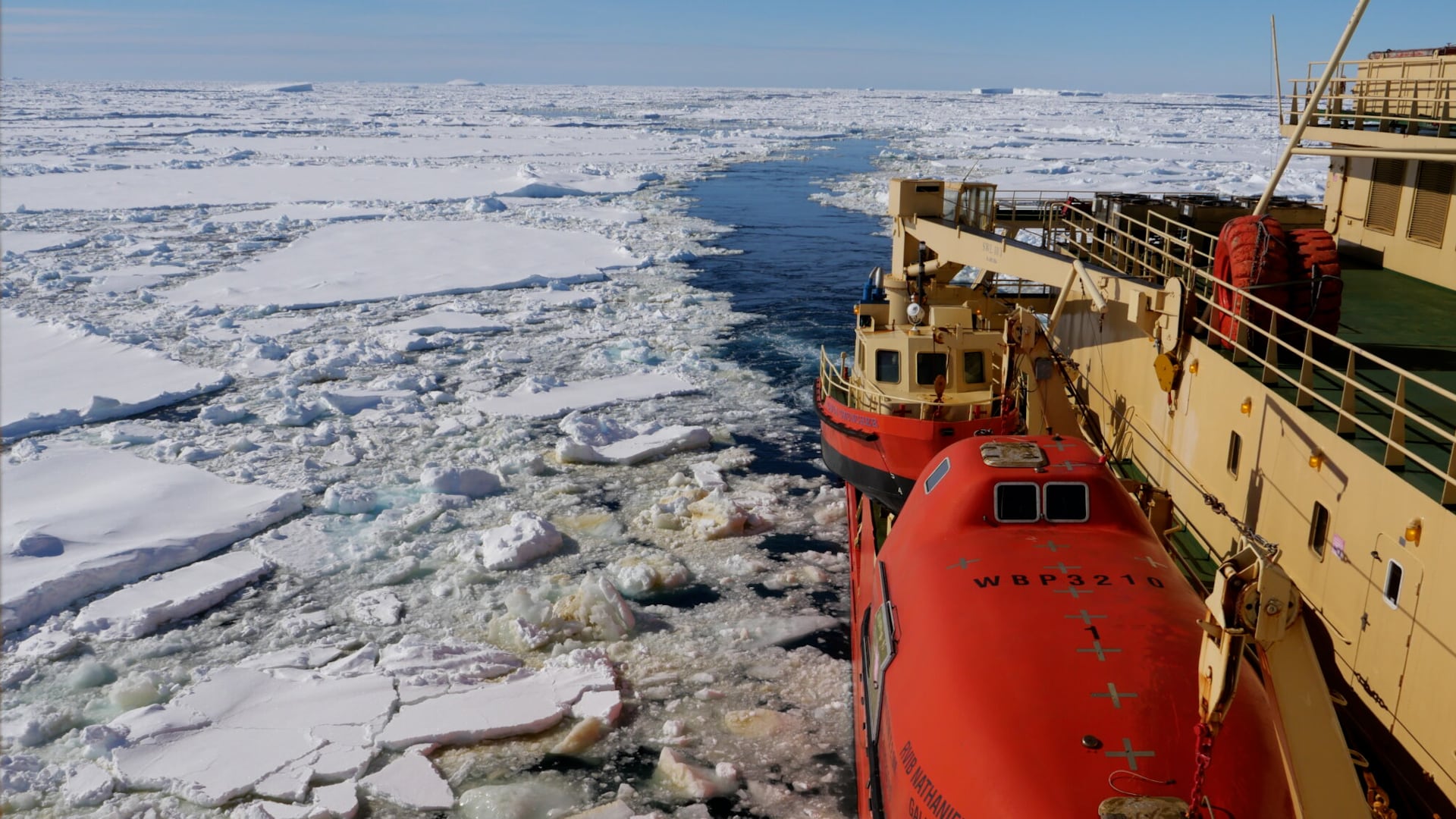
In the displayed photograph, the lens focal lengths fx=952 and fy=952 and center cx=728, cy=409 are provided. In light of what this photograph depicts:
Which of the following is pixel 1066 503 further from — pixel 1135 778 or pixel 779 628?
pixel 779 628

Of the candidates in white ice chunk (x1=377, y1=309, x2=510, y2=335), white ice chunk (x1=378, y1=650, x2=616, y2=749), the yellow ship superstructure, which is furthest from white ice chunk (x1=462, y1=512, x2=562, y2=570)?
white ice chunk (x1=377, y1=309, x2=510, y2=335)

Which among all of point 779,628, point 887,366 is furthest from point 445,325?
point 779,628

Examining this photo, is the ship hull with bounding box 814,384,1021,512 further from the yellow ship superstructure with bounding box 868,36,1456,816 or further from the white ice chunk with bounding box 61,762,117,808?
the white ice chunk with bounding box 61,762,117,808

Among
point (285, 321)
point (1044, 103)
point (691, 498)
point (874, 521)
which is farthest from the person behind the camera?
point (1044, 103)

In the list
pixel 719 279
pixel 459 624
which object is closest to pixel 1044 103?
pixel 719 279

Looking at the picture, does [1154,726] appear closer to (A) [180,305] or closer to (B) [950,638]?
(B) [950,638]
